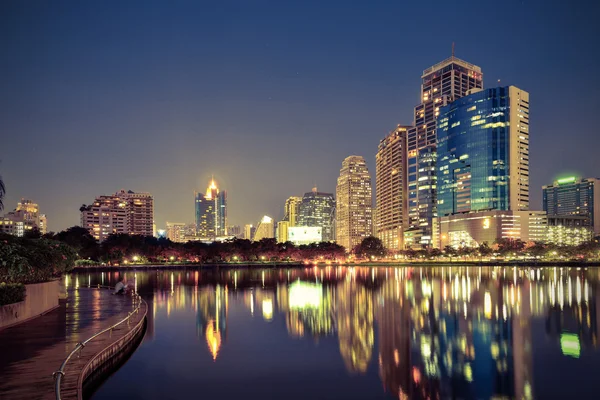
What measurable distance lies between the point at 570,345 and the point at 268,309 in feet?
79.6

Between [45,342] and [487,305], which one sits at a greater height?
[45,342]

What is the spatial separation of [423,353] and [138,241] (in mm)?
134949

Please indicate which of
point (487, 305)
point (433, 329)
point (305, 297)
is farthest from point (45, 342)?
point (487, 305)

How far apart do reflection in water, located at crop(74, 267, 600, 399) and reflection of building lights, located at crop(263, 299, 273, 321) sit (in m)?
0.08

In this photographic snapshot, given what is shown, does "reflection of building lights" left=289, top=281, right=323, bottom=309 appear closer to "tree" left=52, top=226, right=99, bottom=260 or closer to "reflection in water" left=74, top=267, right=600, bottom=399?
"reflection in water" left=74, top=267, right=600, bottom=399

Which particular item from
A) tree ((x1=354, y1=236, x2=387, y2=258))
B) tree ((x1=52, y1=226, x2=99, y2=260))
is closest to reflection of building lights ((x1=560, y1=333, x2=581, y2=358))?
tree ((x1=52, y1=226, x2=99, y2=260))

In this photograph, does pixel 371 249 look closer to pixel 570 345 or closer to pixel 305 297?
pixel 305 297

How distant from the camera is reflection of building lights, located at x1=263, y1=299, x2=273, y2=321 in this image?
37969 mm

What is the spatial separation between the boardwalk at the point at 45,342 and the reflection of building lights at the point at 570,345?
82.4 ft

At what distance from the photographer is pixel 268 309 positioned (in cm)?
4247

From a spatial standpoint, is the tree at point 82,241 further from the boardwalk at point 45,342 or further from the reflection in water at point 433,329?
the boardwalk at point 45,342

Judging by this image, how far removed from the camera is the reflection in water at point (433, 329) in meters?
21.2

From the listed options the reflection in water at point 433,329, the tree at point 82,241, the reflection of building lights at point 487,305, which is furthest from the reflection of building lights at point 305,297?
the tree at point 82,241

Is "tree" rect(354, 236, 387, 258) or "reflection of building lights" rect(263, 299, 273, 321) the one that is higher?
"reflection of building lights" rect(263, 299, 273, 321)
